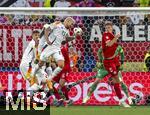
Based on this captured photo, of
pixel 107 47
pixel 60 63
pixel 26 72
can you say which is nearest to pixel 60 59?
pixel 60 63

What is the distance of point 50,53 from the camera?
40.1ft

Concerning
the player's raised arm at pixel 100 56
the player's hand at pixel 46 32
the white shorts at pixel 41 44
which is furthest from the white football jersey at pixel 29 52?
the player's raised arm at pixel 100 56

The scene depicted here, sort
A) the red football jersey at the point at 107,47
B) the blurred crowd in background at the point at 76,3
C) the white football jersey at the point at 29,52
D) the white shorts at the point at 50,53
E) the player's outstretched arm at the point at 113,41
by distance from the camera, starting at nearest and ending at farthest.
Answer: the player's outstretched arm at the point at 113,41, the red football jersey at the point at 107,47, the white shorts at the point at 50,53, the white football jersey at the point at 29,52, the blurred crowd in background at the point at 76,3

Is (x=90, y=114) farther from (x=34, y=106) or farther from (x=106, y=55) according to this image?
(x=106, y=55)

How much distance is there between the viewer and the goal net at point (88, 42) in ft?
39.4

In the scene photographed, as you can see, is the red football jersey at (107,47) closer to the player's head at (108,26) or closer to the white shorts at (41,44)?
the player's head at (108,26)

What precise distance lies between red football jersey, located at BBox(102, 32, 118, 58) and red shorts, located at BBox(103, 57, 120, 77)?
0.10 metres

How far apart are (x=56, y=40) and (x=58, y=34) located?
0.13 m

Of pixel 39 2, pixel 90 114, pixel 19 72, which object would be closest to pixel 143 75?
pixel 19 72

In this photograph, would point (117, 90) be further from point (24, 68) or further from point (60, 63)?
point (24, 68)

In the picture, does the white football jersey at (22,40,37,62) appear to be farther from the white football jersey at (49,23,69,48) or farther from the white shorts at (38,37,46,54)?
the white football jersey at (49,23,69,48)

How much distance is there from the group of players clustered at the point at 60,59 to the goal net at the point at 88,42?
17 centimetres

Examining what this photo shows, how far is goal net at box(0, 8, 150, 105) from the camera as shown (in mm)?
12016

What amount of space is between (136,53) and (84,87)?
1.08 metres
